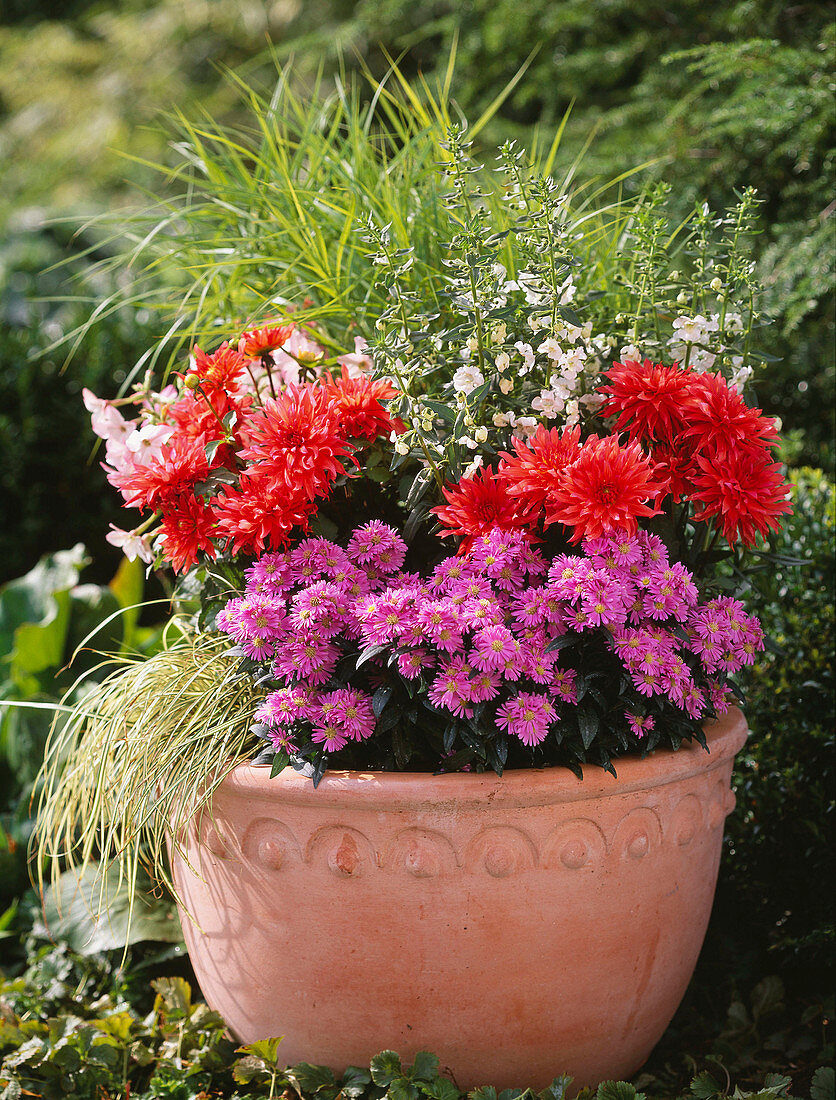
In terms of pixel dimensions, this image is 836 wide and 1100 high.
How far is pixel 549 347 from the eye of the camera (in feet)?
4.44

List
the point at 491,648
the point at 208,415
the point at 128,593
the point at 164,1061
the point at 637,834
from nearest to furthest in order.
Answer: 1. the point at 491,648
2. the point at 637,834
3. the point at 208,415
4. the point at 164,1061
5. the point at 128,593

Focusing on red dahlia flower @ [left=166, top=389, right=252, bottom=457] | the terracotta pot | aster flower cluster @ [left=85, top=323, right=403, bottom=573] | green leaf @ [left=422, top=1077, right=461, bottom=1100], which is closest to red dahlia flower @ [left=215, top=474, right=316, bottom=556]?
aster flower cluster @ [left=85, top=323, right=403, bottom=573]

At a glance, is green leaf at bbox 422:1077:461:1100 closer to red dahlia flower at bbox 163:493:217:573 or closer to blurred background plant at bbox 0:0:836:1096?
blurred background plant at bbox 0:0:836:1096

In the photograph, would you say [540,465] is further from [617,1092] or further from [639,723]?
[617,1092]

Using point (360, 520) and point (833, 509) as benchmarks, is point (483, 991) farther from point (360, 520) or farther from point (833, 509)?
point (833, 509)

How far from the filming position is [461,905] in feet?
4.18

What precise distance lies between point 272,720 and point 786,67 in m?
2.21

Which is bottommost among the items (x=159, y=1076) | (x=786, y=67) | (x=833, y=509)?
(x=159, y=1076)

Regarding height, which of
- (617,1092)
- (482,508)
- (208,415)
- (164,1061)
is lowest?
(164,1061)

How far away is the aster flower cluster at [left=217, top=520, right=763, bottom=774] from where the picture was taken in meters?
1.25

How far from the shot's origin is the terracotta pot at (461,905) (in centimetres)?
127

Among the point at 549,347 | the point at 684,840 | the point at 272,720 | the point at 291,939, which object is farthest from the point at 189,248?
the point at 684,840

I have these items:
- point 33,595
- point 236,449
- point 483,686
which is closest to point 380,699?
point 483,686

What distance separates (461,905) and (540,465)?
623 millimetres
